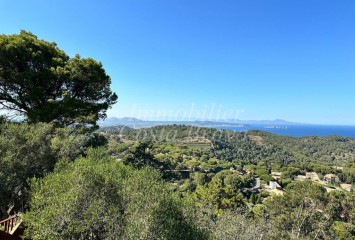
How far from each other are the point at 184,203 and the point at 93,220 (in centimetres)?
245

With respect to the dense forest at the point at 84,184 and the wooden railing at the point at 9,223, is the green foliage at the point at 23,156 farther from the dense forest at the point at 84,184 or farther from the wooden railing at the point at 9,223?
the wooden railing at the point at 9,223

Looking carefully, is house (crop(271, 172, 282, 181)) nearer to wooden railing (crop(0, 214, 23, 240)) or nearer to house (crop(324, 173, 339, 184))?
house (crop(324, 173, 339, 184))

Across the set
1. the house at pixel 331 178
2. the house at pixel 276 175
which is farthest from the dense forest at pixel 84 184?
the house at pixel 331 178

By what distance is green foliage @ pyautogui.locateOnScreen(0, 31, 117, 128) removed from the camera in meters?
12.3

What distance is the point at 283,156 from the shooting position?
4382 inches

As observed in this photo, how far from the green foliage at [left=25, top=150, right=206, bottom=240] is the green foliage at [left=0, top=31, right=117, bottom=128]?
790cm

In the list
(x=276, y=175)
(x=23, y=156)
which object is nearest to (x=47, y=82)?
(x=23, y=156)

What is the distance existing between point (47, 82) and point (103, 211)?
10.4 meters

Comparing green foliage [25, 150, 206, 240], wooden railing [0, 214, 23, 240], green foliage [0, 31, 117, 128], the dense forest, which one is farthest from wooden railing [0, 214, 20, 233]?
green foliage [0, 31, 117, 128]

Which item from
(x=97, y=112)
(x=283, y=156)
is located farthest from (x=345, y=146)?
(x=97, y=112)

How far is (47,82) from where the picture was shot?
1313 centimetres

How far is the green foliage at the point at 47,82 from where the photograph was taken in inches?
486

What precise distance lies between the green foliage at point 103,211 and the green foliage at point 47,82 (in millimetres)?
7895

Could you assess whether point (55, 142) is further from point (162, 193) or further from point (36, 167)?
point (162, 193)
